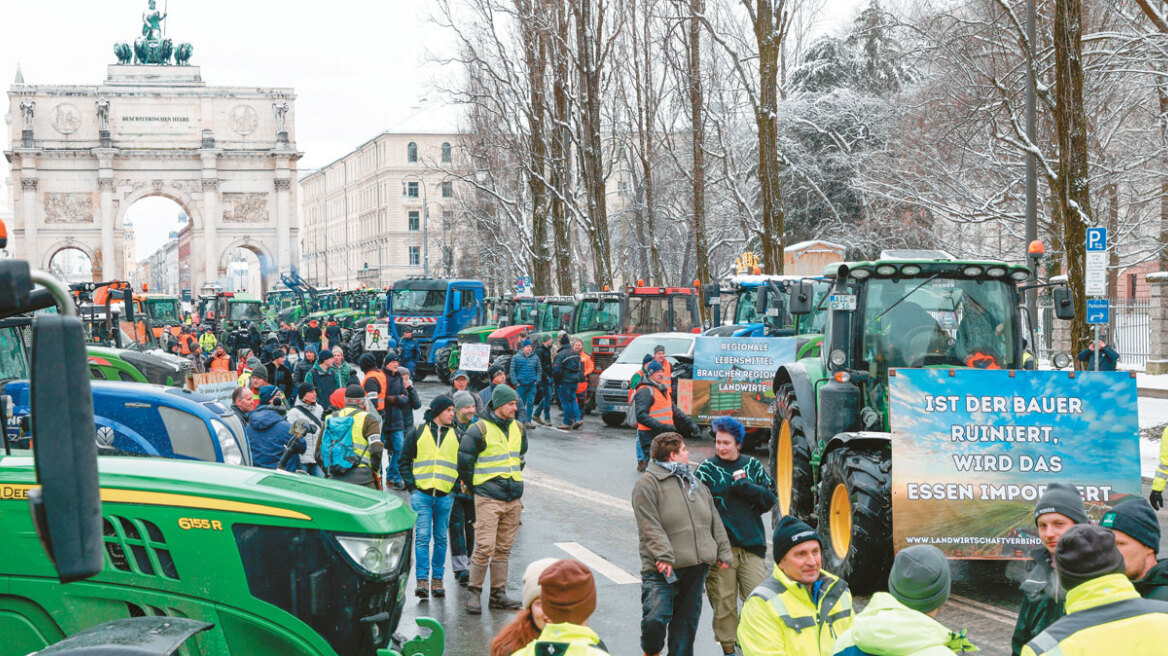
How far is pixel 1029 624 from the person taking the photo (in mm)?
5312

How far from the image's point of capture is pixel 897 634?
4.00 metres

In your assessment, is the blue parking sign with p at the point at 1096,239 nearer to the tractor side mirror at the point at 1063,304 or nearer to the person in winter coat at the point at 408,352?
the tractor side mirror at the point at 1063,304

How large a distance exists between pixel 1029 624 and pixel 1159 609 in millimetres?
1240

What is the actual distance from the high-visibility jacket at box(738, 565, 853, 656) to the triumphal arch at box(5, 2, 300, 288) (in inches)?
3405

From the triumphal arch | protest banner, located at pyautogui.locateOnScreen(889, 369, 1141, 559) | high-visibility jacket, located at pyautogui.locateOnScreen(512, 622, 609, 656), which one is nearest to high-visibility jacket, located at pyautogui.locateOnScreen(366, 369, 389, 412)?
protest banner, located at pyautogui.locateOnScreen(889, 369, 1141, 559)

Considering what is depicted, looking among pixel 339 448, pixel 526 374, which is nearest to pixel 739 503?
pixel 339 448

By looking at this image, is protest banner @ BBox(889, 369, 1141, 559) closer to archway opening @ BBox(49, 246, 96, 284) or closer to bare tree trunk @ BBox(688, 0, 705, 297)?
bare tree trunk @ BBox(688, 0, 705, 297)

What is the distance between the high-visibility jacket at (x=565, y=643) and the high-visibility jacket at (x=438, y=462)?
5.98 meters

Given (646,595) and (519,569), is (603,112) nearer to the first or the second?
(519,569)

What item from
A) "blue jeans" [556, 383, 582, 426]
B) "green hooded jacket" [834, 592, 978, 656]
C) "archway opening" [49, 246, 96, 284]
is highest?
"archway opening" [49, 246, 96, 284]

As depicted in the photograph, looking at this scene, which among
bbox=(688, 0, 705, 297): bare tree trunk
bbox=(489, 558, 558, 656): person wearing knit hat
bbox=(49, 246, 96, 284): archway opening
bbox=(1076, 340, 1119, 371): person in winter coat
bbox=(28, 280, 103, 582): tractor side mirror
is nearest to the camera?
bbox=(28, 280, 103, 582): tractor side mirror

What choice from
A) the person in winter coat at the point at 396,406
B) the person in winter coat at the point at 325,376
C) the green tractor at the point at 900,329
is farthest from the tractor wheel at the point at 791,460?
the person in winter coat at the point at 325,376

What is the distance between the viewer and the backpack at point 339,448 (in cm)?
1176

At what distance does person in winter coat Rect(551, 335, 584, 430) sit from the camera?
77.3ft
